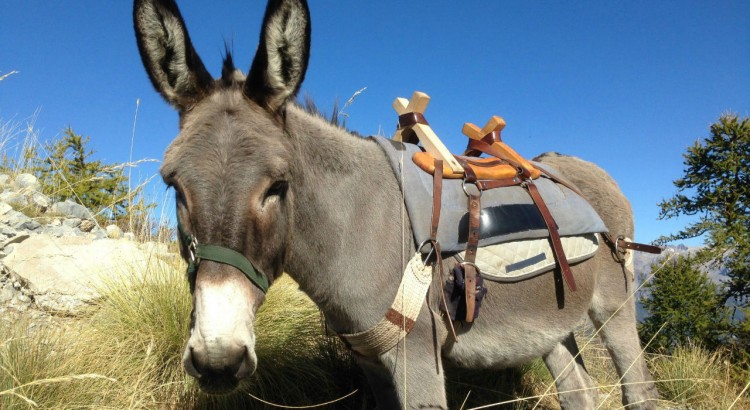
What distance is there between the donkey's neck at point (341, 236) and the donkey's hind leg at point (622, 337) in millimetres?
2092

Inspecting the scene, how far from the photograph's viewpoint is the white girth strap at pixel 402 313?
207cm

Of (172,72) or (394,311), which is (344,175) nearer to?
(394,311)

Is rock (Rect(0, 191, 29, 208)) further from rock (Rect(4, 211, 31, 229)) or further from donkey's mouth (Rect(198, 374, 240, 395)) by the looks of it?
donkey's mouth (Rect(198, 374, 240, 395))

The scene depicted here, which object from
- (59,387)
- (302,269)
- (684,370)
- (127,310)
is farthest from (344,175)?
(684,370)

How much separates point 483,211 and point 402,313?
0.82 m

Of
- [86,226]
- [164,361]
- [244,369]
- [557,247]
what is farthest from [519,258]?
[86,226]

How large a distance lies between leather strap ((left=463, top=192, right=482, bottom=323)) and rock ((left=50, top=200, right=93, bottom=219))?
300 inches

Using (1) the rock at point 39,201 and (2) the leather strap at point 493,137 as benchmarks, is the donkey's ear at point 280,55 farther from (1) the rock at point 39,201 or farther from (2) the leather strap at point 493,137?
(1) the rock at point 39,201

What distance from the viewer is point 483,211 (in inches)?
95.5

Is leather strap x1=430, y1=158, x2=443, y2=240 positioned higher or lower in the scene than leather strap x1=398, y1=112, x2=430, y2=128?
lower

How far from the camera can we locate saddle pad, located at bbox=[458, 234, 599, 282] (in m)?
2.38

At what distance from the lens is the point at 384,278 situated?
213 centimetres

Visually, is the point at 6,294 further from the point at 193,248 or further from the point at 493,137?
the point at 493,137

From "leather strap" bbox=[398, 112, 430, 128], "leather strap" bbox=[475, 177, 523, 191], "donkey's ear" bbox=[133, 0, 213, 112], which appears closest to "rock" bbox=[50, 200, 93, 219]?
"donkey's ear" bbox=[133, 0, 213, 112]
